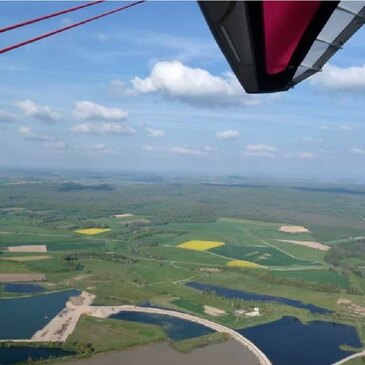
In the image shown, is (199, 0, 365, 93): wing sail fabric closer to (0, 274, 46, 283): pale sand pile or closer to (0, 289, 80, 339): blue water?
(0, 289, 80, 339): blue water

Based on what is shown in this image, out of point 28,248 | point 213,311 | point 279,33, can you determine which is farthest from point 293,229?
point 279,33

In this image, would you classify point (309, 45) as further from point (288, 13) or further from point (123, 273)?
point (123, 273)

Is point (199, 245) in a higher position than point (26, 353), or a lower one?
higher

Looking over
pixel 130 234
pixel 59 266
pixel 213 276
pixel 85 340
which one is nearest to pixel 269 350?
pixel 85 340

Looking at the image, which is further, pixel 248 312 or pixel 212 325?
pixel 248 312

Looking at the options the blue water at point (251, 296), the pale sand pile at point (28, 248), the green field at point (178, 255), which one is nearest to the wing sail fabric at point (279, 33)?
the green field at point (178, 255)

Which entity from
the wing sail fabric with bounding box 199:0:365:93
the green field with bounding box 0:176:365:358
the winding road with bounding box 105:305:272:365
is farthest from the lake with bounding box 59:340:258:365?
the wing sail fabric with bounding box 199:0:365:93

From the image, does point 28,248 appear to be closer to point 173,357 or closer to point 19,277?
point 19,277
